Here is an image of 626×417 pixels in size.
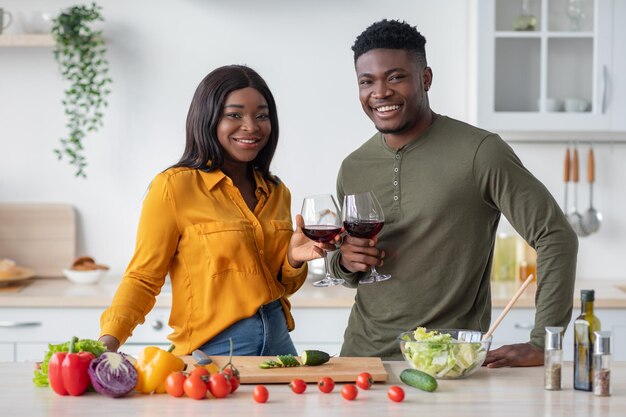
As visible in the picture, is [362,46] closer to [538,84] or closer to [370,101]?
[370,101]

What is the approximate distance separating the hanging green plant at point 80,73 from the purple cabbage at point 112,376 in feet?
7.15

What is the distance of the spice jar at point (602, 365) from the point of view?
6.03ft

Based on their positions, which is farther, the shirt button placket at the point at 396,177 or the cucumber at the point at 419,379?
the shirt button placket at the point at 396,177

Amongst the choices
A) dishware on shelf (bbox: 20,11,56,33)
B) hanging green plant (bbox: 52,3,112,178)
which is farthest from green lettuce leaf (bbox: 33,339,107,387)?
dishware on shelf (bbox: 20,11,56,33)

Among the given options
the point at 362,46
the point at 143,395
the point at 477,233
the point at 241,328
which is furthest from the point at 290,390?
the point at 362,46

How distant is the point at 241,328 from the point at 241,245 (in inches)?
8.3

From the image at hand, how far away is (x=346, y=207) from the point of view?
2.16 meters

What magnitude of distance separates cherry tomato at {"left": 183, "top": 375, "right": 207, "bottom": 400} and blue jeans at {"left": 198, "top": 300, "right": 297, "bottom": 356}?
47 cm

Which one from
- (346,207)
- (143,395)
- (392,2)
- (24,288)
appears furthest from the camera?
(392,2)

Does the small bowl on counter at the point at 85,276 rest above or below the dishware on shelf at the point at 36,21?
below

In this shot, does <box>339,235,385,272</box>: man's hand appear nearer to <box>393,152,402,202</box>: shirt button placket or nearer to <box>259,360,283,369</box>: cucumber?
<box>393,152,402,202</box>: shirt button placket

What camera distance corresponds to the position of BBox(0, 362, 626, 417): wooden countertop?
5.76ft

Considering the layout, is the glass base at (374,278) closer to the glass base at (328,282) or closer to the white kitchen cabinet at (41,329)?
the glass base at (328,282)

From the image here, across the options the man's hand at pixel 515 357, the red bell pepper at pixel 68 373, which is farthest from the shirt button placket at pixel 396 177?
the red bell pepper at pixel 68 373
